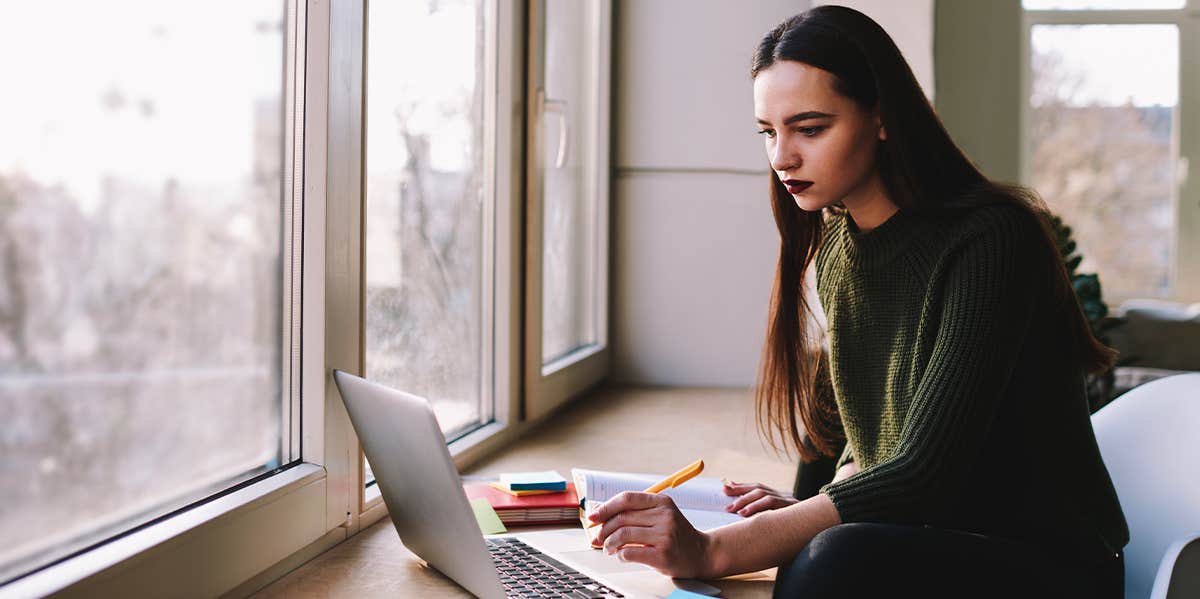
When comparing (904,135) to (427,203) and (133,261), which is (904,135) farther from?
(427,203)

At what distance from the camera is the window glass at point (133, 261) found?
0.96 m

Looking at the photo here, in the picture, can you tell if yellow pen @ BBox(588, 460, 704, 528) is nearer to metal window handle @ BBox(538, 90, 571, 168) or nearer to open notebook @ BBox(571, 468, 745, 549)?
open notebook @ BBox(571, 468, 745, 549)

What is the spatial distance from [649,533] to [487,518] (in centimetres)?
41

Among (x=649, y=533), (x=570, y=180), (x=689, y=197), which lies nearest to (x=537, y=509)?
(x=649, y=533)

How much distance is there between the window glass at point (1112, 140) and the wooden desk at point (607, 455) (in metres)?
2.75

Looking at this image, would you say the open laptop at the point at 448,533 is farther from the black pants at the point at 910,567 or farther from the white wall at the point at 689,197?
the white wall at the point at 689,197

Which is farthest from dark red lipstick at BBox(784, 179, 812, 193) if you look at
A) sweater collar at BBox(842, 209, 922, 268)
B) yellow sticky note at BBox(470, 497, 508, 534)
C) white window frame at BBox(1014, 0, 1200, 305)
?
white window frame at BBox(1014, 0, 1200, 305)

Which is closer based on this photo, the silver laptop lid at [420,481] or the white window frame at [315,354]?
the silver laptop lid at [420,481]

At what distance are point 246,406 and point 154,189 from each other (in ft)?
1.08

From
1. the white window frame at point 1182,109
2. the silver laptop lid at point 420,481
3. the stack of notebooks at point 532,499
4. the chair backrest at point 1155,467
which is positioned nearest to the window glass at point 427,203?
the stack of notebooks at point 532,499

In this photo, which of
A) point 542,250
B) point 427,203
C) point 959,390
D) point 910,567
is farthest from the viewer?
point 542,250

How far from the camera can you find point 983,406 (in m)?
1.18

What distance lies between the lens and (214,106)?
4.13ft

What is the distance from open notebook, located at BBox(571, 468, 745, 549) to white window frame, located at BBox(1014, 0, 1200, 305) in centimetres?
431
